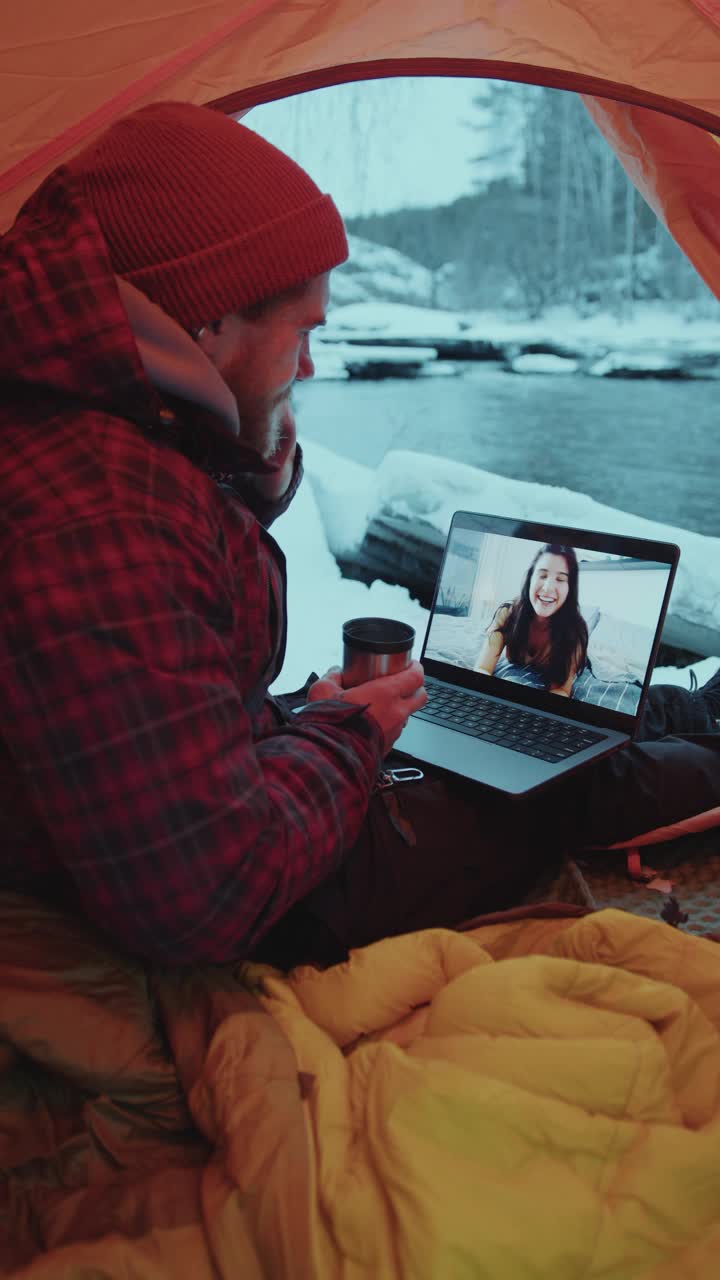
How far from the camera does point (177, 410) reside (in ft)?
2.62

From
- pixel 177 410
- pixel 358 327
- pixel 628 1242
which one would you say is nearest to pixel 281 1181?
pixel 628 1242

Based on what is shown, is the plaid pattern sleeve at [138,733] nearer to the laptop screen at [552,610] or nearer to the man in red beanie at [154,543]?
the man in red beanie at [154,543]

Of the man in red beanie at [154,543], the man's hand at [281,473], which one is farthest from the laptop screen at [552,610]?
the man in red beanie at [154,543]

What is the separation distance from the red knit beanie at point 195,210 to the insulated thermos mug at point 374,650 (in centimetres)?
41

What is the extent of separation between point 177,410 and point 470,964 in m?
0.55

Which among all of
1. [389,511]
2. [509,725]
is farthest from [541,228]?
[509,725]

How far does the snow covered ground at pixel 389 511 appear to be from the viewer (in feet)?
6.88

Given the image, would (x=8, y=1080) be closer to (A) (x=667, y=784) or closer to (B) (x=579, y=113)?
(A) (x=667, y=784)

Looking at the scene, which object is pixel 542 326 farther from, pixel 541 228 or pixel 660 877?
pixel 660 877

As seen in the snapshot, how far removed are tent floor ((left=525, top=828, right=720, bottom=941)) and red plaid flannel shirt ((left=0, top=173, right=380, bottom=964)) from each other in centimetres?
61

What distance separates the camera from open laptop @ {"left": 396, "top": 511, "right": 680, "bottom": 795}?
1254mm

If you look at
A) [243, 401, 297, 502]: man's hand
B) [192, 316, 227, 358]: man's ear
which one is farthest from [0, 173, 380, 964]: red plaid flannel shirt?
[243, 401, 297, 502]: man's hand

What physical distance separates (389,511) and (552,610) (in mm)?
908

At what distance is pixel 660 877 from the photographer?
1.35 meters
